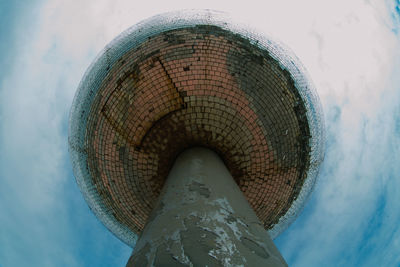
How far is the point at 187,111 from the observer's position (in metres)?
5.94

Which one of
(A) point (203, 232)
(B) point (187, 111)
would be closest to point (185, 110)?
(B) point (187, 111)

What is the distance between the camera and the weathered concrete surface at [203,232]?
2.19 metres

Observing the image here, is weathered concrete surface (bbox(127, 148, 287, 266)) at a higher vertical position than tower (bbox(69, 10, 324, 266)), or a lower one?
lower

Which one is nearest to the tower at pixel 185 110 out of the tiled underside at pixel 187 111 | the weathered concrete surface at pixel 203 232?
the tiled underside at pixel 187 111

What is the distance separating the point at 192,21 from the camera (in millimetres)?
6133

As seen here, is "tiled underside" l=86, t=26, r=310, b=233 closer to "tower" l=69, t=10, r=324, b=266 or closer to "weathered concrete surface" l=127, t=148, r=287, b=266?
"tower" l=69, t=10, r=324, b=266

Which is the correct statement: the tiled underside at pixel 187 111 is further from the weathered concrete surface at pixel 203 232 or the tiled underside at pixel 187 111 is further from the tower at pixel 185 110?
the weathered concrete surface at pixel 203 232

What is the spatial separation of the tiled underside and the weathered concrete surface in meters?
2.42

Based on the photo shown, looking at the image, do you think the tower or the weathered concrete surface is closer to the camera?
the weathered concrete surface

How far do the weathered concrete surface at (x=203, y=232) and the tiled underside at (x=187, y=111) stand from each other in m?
2.42

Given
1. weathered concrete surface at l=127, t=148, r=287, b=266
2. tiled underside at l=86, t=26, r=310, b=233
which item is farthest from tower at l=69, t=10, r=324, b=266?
weathered concrete surface at l=127, t=148, r=287, b=266

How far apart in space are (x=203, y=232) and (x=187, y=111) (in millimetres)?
3686

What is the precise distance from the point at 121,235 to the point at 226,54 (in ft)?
14.8

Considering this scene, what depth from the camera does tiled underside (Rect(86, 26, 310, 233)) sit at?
5.95 meters
